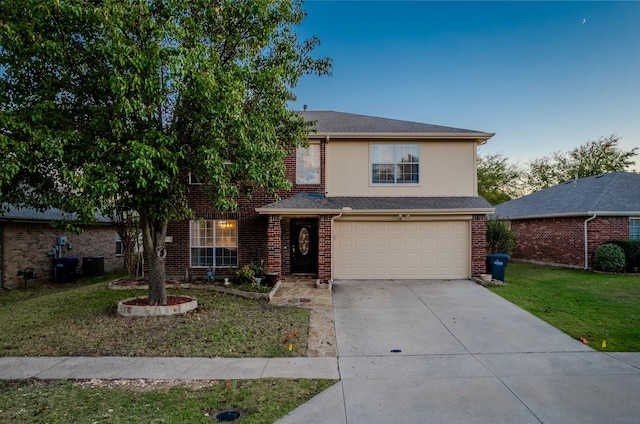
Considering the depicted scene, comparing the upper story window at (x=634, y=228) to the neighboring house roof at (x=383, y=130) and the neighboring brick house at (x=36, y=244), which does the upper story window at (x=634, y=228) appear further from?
the neighboring brick house at (x=36, y=244)

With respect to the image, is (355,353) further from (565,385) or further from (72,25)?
(72,25)

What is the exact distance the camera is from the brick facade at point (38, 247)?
12391 mm

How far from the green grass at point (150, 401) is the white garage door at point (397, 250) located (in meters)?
7.72

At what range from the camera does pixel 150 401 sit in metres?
4.20

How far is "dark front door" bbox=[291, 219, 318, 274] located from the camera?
508 inches

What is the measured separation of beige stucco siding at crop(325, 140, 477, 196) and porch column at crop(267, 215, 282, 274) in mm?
2675

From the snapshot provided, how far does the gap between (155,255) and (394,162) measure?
8.80 metres

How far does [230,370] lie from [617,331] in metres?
7.59

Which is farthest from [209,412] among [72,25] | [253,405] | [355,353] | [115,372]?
[72,25]

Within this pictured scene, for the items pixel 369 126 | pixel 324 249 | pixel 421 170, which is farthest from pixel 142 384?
pixel 369 126

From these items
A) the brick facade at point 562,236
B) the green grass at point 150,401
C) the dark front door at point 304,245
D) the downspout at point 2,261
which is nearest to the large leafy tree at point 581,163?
the brick facade at point 562,236

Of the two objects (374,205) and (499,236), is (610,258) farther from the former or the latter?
(374,205)

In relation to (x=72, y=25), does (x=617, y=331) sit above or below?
below

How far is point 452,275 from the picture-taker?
12.3 m
